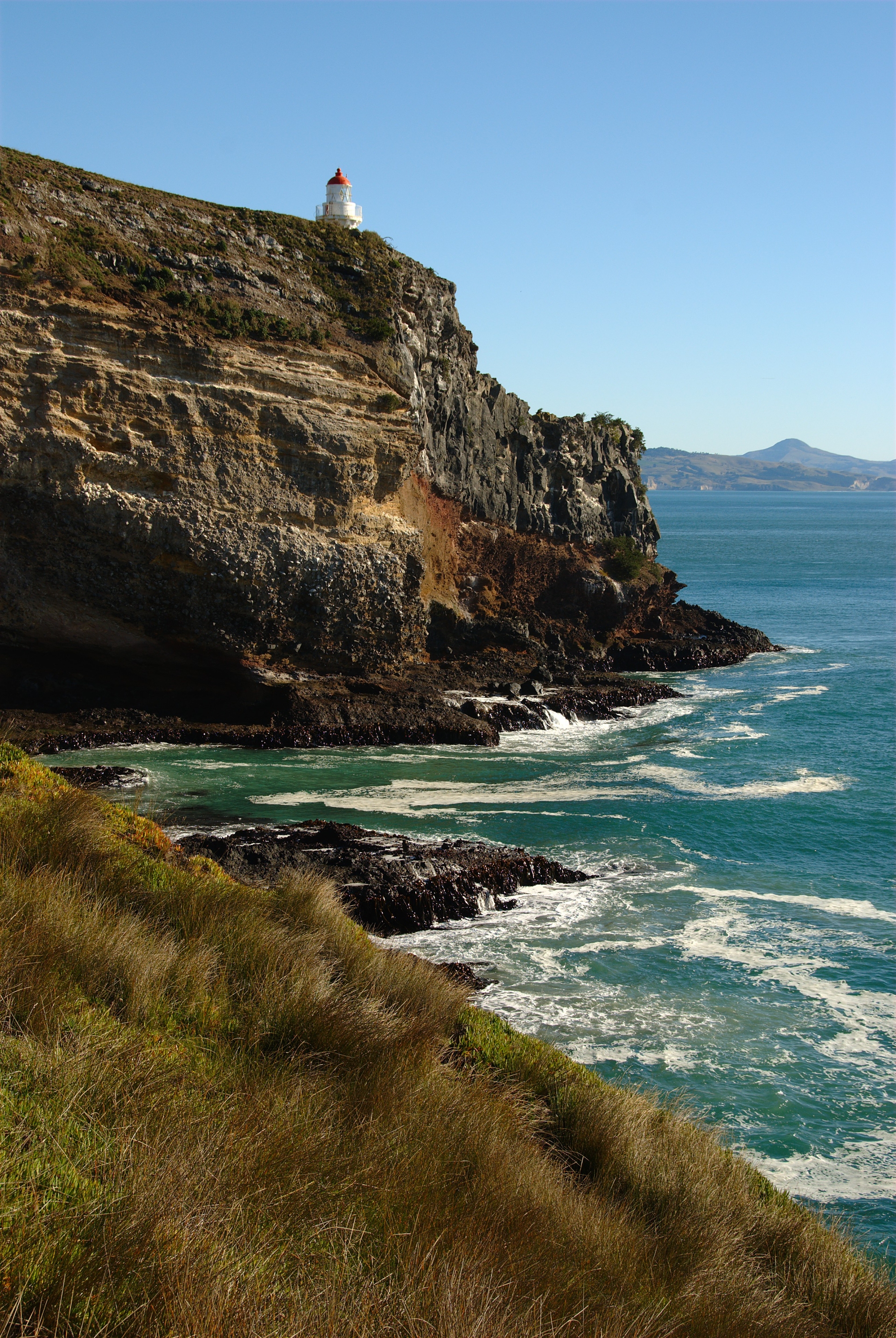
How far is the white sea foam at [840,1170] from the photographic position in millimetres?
10070

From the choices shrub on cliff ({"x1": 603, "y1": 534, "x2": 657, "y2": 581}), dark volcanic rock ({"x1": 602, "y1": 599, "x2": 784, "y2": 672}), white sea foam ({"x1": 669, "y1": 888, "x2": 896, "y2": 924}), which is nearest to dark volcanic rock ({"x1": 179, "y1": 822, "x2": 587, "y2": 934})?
white sea foam ({"x1": 669, "y1": 888, "x2": 896, "y2": 924})

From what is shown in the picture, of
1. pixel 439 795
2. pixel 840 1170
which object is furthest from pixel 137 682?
pixel 840 1170

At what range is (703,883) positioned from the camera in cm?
1928

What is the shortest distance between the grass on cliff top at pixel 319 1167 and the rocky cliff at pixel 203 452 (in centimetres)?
1984

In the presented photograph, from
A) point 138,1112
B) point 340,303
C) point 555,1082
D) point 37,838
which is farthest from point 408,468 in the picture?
point 138,1112

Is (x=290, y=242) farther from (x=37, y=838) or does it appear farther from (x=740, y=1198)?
(x=740, y=1198)

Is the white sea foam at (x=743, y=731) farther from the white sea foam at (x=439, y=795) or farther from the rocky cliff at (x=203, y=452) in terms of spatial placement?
the rocky cliff at (x=203, y=452)

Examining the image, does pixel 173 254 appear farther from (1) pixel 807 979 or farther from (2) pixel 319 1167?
(2) pixel 319 1167

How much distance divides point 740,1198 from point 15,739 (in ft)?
76.8

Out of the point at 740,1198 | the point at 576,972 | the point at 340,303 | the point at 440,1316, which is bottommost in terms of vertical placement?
the point at 576,972

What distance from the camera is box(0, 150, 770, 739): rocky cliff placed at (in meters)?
26.5

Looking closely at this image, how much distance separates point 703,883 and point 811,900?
1.98m

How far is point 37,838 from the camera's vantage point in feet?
31.5

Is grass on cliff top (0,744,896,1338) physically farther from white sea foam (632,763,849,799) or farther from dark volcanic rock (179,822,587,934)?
white sea foam (632,763,849,799)
